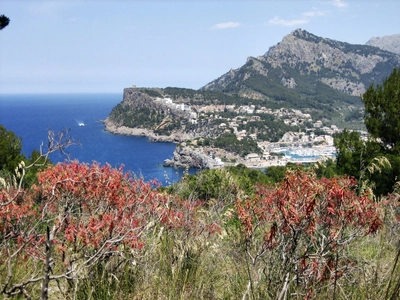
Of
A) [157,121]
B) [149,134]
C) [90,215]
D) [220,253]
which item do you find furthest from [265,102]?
[90,215]

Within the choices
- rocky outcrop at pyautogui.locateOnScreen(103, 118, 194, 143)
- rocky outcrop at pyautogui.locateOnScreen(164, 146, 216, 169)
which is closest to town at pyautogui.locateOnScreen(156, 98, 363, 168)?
rocky outcrop at pyautogui.locateOnScreen(164, 146, 216, 169)

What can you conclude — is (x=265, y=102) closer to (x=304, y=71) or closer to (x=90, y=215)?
(x=304, y=71)

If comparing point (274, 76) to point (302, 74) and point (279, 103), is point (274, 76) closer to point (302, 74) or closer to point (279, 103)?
point (302, 74)

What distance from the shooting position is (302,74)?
7067 inches

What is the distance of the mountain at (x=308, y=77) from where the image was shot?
5640 inches

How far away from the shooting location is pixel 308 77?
178m

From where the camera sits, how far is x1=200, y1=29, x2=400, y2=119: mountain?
143 metres

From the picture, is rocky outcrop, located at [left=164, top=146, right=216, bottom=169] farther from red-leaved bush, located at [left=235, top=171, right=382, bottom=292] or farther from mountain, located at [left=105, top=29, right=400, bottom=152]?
red-leaved bush, located at [left=235, top=171, right=382, bottom=292]

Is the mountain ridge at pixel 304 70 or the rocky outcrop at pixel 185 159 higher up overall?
the mountain ridge at pixel 304 70

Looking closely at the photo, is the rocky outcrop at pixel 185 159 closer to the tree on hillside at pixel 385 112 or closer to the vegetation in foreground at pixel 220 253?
the tree on hillside at pixel 385 112

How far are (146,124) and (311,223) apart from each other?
10698cm

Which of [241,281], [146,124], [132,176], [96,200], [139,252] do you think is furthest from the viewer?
[146,124]

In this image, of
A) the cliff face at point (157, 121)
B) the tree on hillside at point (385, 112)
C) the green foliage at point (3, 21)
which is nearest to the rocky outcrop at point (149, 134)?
the cliff face at point (157, 121)

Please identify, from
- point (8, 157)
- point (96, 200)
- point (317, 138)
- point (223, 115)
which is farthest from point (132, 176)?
point (223, 115)
